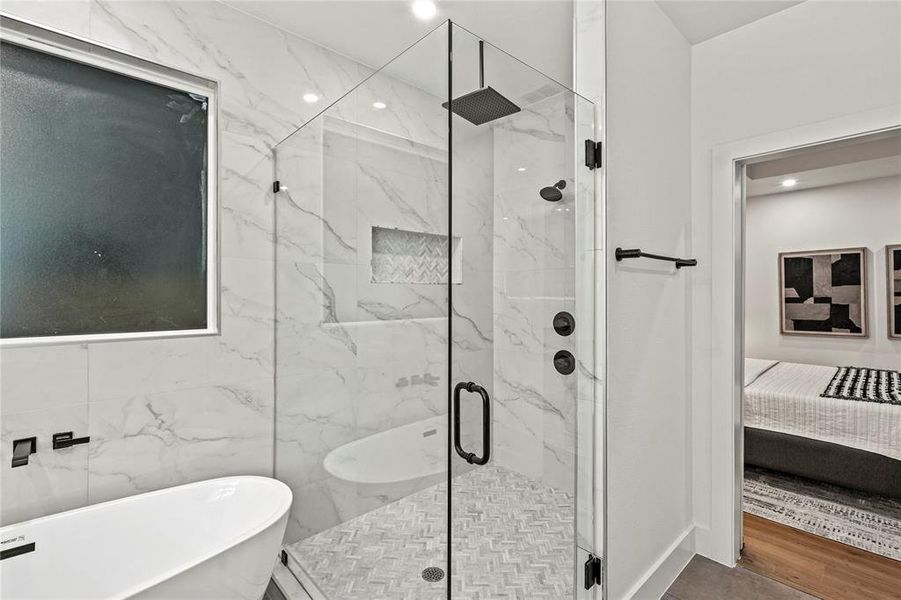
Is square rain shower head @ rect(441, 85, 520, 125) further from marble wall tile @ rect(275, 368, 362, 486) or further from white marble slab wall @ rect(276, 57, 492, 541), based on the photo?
marble wall tile @ rect(275, 368, 362, 486)

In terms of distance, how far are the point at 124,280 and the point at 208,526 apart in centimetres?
107

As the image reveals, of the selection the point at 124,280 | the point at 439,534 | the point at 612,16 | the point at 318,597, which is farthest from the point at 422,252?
the point at 318,597

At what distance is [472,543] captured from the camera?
1.24 metres

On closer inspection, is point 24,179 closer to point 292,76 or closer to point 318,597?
point 292,76

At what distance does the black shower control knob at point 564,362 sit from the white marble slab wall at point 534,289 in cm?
2

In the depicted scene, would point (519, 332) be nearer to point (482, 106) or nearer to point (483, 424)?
point (483, 424)

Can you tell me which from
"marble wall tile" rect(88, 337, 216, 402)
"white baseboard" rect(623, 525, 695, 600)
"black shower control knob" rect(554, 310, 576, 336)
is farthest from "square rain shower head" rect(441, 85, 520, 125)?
"white baseboard" rect(623, 525, 695, 600)

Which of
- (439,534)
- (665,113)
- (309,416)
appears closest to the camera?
(439,534)

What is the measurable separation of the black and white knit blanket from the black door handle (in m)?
2.93

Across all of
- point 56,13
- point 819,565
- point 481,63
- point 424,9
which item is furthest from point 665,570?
point 56,13

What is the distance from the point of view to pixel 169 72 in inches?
71.9

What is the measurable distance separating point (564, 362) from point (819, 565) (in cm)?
188

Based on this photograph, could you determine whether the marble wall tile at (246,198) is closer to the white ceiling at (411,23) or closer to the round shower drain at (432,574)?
the white ceiling at (411,23)

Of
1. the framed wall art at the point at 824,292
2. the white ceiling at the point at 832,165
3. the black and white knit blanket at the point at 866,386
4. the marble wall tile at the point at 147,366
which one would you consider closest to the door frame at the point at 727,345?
the white ceiling at the point at 832,165
